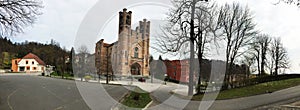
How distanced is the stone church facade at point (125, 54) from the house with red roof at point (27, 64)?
26535 mm

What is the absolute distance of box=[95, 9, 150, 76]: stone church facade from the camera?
115 feet

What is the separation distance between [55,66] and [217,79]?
42213mm

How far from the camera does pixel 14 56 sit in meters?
68.5

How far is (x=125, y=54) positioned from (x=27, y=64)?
1298 inches

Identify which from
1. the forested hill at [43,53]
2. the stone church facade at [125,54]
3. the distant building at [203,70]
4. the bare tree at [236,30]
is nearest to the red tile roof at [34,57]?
the forested hill at [43,53]

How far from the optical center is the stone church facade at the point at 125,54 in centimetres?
3514

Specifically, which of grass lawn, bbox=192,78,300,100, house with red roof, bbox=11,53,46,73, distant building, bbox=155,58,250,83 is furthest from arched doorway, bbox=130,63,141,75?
grass lawn, bbox=192,78,300,100

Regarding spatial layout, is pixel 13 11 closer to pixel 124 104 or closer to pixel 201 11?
pixel 124 104

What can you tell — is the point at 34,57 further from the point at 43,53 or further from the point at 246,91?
the point at 246,91

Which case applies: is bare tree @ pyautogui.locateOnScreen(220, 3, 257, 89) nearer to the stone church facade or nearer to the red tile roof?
the stone church facade

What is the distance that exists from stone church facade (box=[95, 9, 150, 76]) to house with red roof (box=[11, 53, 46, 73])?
26.5 metres

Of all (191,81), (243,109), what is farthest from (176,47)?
(243,109)

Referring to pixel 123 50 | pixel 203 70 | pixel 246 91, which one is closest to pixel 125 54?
pixel 123 50

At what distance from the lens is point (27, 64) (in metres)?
64.2
